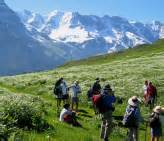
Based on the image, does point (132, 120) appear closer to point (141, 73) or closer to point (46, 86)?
point (46, 86)

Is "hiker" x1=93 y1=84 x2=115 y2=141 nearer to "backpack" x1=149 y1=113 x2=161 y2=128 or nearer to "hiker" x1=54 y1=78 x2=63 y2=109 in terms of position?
"backpack" x1=149 y1=113 x2=161 y2=128

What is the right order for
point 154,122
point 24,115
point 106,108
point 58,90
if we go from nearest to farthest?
point 24,115 → point 154,122 → point 106,108 → point 58,90

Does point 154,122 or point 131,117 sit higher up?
point 131,117

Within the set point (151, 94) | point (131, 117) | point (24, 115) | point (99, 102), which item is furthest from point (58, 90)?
point (24, 115)

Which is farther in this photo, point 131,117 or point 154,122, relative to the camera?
point 154,122

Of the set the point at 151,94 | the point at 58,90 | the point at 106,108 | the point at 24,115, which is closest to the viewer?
the point at 24,115

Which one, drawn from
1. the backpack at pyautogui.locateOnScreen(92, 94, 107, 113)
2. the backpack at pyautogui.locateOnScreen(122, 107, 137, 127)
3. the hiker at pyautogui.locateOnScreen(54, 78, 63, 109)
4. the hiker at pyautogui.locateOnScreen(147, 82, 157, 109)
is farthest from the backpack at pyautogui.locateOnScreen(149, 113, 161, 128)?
the hiker at pyautogui.locateOnScreen(147, 82, 157, 109)

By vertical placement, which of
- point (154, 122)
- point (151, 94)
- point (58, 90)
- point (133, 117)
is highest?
point (58, 90)

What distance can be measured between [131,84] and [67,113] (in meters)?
28.6

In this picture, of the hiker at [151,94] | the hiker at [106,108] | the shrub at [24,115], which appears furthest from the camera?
the hiker at [151,94]

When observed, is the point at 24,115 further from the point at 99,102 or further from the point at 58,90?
the point at 58,90

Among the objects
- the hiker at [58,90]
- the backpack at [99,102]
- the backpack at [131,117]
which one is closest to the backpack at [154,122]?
the backpack at [131,117]

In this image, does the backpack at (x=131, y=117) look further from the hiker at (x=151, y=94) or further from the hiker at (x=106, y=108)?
the hiker at (x=151, y=94)

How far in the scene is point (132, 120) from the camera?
25.1 metres
